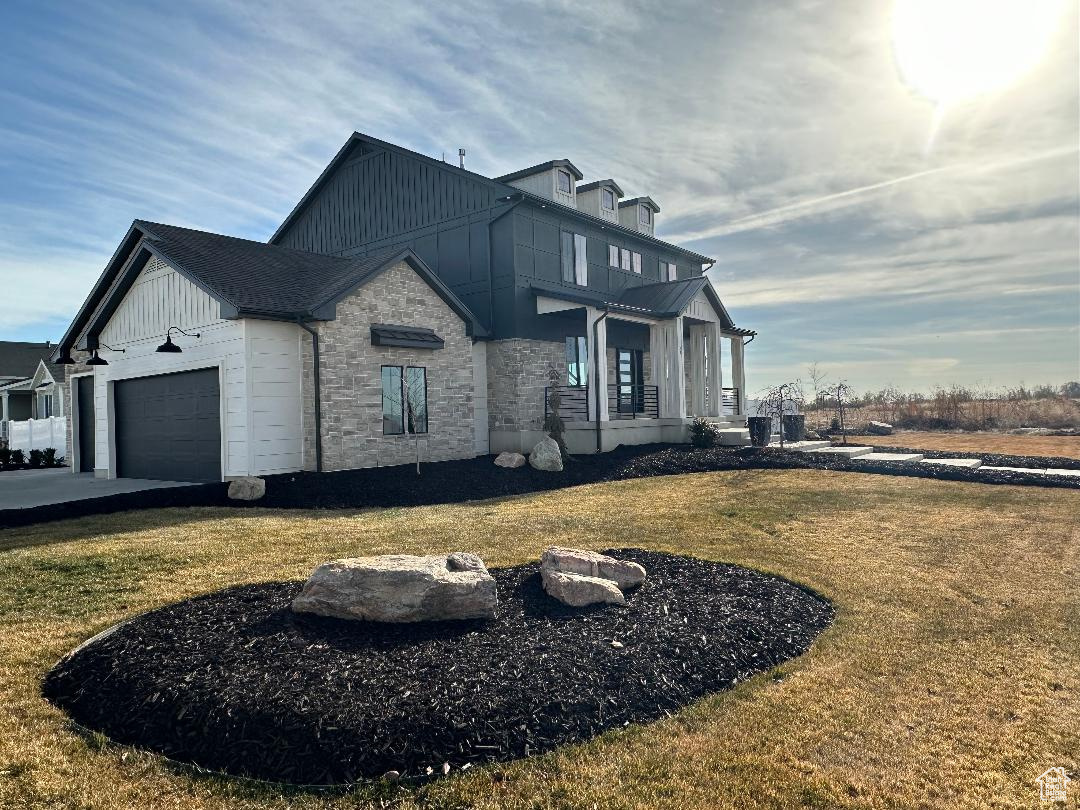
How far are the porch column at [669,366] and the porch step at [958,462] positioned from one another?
6.41m

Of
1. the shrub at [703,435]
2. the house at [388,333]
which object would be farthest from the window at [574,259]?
the shrub at [703,435]

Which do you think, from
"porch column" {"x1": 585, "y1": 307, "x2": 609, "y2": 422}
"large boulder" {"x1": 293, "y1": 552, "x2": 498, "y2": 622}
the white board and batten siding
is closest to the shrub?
"porch column" {"x1": 585, "y1": 307, "x2": 609, "y2": 422}

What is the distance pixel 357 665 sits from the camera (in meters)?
4.03

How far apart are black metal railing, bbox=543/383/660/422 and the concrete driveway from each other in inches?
370

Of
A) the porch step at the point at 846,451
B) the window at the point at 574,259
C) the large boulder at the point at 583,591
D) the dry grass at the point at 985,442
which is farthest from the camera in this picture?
the window at the point at 574,259

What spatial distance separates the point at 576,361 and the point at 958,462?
10205 mm

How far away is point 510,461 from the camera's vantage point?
14.6 m

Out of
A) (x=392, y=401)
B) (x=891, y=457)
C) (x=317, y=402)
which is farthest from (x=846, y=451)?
(x=317, y=402)

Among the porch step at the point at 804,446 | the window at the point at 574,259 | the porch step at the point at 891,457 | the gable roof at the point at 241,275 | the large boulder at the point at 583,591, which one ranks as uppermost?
the window at the point at 574,259

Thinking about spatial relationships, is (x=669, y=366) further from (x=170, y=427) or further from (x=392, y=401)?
(x=170, y=427)

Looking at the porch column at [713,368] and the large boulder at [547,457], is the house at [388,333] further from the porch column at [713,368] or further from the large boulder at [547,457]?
the large boulder at [547,457]

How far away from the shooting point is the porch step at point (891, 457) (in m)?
15.0

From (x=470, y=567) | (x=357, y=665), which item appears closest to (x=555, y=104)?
(x=470, y=567)

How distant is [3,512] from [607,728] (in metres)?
11.3
